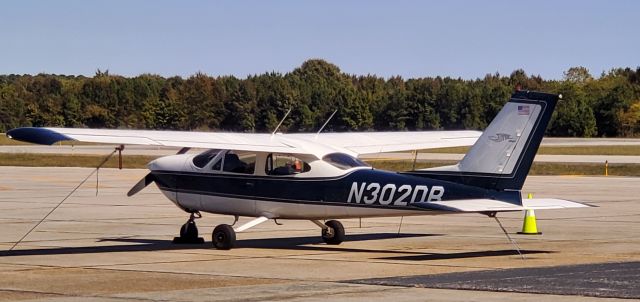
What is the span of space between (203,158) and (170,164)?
1.93ft

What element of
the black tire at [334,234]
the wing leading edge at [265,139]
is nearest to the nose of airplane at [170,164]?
the wing leading edge at [265,139]

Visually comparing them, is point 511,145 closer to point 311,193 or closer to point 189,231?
point 311,193

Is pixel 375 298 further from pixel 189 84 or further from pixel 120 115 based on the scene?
pixel 189 84

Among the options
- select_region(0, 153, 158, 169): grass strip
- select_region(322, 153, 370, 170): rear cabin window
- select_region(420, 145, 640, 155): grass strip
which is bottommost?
select_region(0, 153, 158, 169): grass strip

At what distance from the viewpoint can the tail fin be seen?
17453mm

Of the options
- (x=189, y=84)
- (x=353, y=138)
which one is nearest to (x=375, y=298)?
(x=353, y=138)

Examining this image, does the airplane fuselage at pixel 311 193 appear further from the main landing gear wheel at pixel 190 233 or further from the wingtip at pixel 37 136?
the wingtip at pixel 37 136

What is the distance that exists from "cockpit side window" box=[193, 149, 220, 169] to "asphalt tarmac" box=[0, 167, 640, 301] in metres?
1.31

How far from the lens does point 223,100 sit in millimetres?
70438

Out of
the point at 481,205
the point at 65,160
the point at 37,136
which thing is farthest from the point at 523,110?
the point at 65,160

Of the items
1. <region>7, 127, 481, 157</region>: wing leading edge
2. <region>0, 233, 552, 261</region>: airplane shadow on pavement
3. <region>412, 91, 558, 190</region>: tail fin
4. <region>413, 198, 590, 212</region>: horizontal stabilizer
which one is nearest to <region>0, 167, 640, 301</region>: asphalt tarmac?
<region>0, 233, 552, 261</region>: airplane shadow on pavement

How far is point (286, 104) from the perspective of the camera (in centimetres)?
7562

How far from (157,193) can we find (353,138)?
1413 centimetres

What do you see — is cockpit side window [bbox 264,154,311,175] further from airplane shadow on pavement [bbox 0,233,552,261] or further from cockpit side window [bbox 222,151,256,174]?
airplane shadow on pavement [bbox 0,233,552,261]
